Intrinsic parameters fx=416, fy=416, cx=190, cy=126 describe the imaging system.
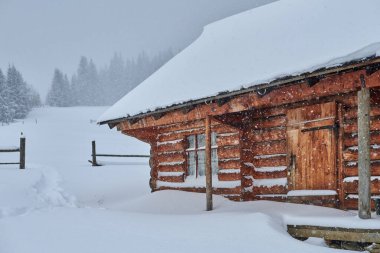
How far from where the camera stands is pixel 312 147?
28.5ft

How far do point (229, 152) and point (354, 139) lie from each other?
341cm

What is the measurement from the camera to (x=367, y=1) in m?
8.27

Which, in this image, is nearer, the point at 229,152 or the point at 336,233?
the point at 336,233

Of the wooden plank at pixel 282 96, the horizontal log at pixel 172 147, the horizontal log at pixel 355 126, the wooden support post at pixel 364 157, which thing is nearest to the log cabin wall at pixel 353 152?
the horizontal log at pixel 355 126

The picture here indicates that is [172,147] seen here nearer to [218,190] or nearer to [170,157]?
[170,157]

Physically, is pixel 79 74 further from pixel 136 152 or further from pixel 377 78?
pixel 377 78

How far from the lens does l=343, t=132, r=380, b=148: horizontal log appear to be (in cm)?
762

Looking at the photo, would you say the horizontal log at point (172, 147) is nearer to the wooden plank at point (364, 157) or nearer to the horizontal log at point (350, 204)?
the horizontal log at point (350, 204)

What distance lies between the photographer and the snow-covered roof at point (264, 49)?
6.97 m

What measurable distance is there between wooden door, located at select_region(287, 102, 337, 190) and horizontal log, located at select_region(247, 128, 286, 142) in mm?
252

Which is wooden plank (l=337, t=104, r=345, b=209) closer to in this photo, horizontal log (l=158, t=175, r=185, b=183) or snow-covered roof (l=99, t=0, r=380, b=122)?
snow-covered roof (l=99, t=0, r=380, b=122)

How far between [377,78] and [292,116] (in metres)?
2.88

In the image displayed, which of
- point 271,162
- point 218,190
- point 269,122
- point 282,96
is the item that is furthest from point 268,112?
point 218,190

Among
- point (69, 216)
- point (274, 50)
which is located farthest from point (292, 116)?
point (69, 216)
